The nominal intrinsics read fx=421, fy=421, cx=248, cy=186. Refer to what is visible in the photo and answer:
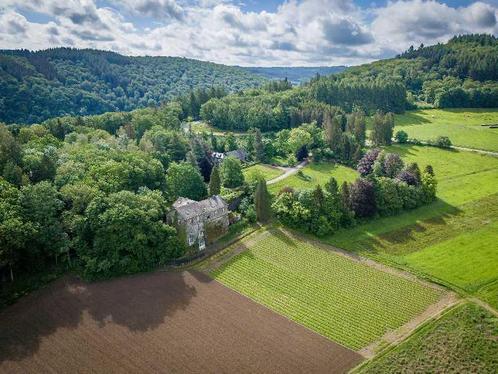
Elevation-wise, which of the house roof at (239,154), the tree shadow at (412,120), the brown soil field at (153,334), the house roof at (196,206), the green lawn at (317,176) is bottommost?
the brown soil field at (153,334)

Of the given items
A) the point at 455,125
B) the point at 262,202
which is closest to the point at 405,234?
the point at 262,202

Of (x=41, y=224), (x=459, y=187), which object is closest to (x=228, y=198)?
(x=41, y=224)

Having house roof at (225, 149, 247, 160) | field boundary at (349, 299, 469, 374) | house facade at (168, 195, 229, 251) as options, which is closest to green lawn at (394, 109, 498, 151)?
house roof at (225, 149, 247, 160)

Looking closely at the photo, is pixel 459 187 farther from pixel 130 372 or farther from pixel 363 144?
pixel 130 372

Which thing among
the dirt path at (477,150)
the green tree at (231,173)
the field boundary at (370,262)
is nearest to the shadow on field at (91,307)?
the field boundary at (370,262)

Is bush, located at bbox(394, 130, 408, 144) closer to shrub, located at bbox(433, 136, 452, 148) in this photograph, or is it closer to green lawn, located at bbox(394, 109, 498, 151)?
green lawn, located at bbox(394, 109, 498, 151)

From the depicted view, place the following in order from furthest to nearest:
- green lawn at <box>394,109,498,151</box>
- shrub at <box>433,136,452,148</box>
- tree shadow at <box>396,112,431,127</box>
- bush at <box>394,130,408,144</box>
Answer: tree shadow at <box>396,112,431,127</box>
bush at <box>394,130,408,144</box>
green lawn at <box>394,109,498,151</box>
shrub at <box>433,136,452,148</box>

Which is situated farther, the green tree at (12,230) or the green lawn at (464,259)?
the green lawn at (464,259)

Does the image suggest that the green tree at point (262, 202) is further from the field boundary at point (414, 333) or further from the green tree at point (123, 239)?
the field boundary at point (414, 333)
